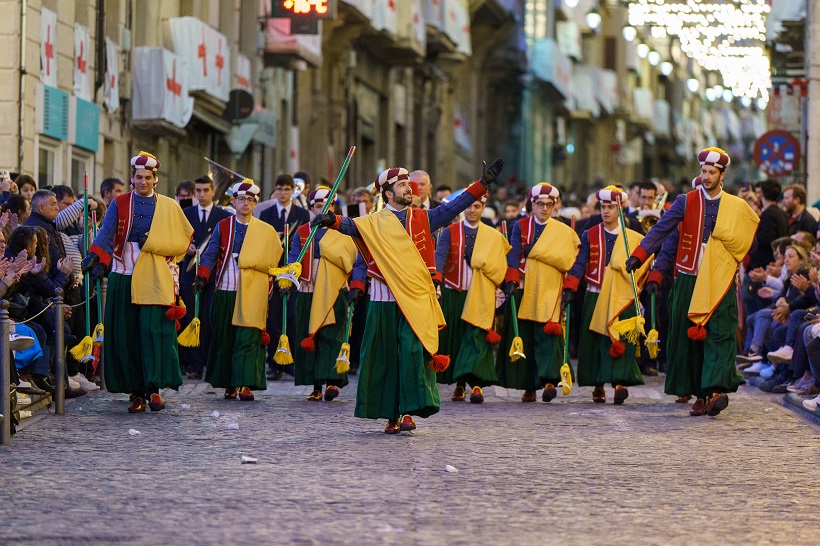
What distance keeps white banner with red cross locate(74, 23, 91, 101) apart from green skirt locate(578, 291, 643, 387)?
377 inches

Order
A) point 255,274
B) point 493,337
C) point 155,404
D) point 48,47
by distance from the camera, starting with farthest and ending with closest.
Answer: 1. point 48,47
2. point 255,274
3. point 493,337
4. point 155,404

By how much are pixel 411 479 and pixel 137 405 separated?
4929 mm

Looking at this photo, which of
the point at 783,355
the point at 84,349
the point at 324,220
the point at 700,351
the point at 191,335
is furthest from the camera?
the point at 783,355

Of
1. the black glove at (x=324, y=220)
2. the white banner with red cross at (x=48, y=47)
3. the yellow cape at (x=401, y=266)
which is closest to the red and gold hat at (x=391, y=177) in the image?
the yellow cape at (x=401, y=266)

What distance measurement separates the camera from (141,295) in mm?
15508

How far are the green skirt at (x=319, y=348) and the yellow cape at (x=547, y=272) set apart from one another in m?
1.56

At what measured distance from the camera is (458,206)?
44.6 feet

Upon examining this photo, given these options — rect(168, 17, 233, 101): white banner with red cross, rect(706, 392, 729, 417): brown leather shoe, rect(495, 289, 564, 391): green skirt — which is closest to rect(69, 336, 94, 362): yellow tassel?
rect(495, 289, 564, 391): green skirt

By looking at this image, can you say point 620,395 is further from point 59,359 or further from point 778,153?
point 778,153

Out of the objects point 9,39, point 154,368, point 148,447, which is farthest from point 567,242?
point 9,39

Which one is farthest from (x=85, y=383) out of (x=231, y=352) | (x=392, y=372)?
(x=392, y=372)

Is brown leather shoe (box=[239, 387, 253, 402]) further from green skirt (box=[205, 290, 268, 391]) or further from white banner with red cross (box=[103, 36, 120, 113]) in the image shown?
white banner with red cross (box=[103, 36, 120, 113])

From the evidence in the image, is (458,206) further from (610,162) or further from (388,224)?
(610,162)

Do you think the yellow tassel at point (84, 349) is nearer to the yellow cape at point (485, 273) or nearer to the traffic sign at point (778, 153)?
the yellow cape at point (485, 273)
